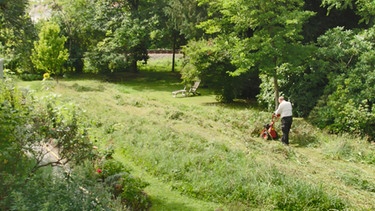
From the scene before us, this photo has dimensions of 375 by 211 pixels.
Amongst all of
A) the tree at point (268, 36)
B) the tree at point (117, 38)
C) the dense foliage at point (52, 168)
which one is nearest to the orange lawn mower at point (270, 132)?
the tree at point (268, 36)

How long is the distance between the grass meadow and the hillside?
0.06 ft

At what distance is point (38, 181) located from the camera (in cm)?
562

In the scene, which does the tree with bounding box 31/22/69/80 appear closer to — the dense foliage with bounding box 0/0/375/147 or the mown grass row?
the dense foliage with bounding box 0/0/375/147

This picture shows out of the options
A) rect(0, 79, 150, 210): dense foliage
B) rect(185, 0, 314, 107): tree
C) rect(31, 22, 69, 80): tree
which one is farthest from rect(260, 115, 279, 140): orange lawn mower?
rect(31, 22, 69, 80): tree

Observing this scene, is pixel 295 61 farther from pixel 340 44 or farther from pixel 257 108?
pixel 257 108

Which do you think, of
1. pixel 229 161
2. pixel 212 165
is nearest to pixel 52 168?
pixel 212 165

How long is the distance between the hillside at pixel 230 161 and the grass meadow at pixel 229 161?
18 mm

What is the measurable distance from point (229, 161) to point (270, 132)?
4743mm

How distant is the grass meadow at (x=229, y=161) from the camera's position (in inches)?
316

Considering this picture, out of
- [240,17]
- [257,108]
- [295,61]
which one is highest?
[240,17]

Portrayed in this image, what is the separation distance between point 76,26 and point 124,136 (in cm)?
2107

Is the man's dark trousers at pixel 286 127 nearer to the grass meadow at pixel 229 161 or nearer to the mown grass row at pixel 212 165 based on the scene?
the grass meadow at pixel 229 161

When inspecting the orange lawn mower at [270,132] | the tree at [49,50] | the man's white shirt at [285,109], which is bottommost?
the orange lawn mower at [270,132]

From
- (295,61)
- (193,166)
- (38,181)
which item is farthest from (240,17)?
A: (38,181)
